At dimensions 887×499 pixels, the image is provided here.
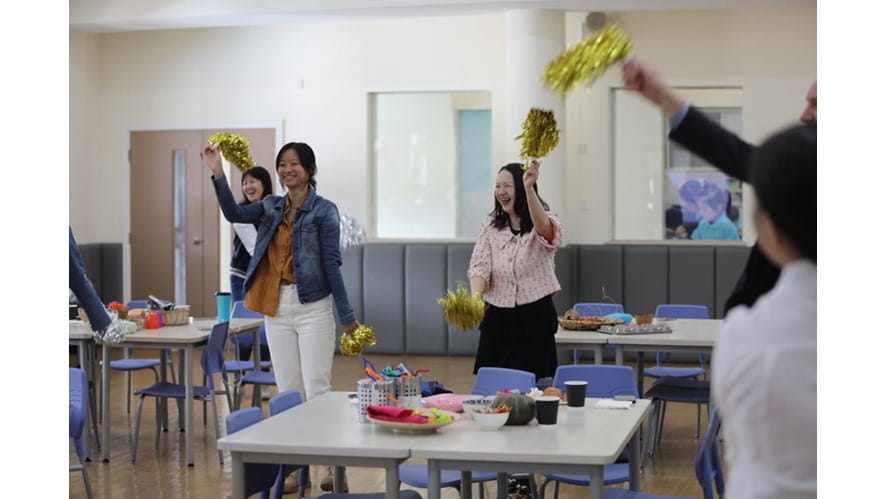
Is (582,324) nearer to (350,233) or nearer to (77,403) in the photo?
(77,403)

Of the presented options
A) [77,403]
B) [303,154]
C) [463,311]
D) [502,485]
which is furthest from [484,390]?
[77,403]

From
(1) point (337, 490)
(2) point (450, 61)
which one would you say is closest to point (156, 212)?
(2) point (450, 61)

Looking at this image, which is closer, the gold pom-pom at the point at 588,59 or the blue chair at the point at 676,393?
the gold pom-pom at the point at 588,59

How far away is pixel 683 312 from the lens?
8.12 meters

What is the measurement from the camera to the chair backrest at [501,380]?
4.97 meters

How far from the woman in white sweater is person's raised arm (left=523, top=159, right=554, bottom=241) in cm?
Answer: 366

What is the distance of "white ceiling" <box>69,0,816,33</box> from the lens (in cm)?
1007

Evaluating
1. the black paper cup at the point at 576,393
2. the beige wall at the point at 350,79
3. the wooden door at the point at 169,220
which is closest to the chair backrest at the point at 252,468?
the black paper cup at the point at 576,393

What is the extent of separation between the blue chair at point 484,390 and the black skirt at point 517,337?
653mm

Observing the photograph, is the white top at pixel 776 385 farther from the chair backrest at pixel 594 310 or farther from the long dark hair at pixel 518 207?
the chair backrest at pixel 594 310

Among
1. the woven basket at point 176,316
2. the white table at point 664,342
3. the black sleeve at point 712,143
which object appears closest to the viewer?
the black sleeve at point 712,143

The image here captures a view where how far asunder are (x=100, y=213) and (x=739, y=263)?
23.4 feet

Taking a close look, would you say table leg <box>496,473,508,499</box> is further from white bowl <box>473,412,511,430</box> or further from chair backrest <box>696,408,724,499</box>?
chair backrest <box>696,408,724,499</box>

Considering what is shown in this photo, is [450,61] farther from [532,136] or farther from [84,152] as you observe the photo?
[532,136]
